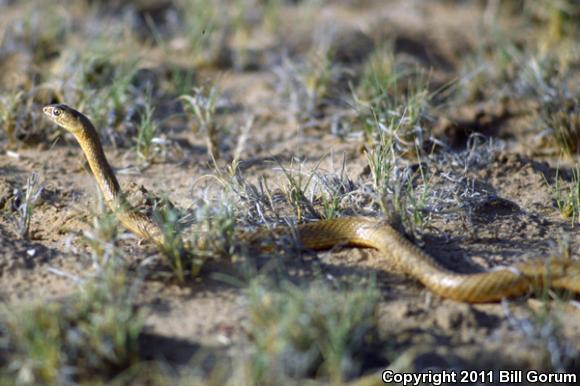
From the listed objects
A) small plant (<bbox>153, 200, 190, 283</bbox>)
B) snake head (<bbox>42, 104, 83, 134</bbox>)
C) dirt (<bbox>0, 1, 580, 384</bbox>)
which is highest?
snake head (<bbox>42, 104, 83, 134</bbox>)

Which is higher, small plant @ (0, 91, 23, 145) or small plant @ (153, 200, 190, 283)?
small plant @ (0, 91, 23, 145)

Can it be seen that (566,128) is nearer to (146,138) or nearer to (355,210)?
(355,210)

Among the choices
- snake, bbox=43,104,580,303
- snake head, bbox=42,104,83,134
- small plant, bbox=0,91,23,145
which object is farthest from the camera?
small plant, bbox=0,91,23,145

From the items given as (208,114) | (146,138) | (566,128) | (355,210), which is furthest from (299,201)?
(566,128)

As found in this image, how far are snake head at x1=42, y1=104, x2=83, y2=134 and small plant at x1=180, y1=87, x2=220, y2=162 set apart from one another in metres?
0.97

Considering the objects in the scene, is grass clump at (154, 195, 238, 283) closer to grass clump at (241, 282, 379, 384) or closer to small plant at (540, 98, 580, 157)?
grass clump at (241, 282, 379, 384)

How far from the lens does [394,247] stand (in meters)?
4.79

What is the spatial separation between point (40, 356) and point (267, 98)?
4.08 metres

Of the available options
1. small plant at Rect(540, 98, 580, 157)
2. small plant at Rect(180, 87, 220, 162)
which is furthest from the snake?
small plant at Rect(540, 98, 580, 157)

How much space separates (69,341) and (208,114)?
2.85 meters

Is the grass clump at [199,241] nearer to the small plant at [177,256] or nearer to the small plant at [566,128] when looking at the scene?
the small plant at [177,256]

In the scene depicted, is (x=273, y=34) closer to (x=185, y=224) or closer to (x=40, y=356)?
(x=185, y=224)

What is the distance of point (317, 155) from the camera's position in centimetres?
639

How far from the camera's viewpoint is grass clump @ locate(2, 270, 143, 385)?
12.1ft
